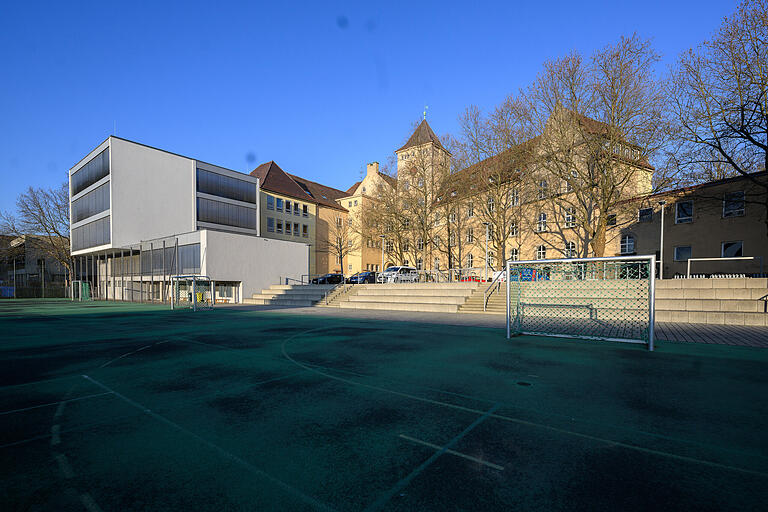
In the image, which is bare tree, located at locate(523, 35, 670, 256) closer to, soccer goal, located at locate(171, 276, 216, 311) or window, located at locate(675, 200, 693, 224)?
window, located at locate(675, 200, 693, 224)

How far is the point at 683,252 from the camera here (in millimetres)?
29984

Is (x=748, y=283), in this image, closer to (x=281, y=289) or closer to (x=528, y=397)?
(x=528, y=397)

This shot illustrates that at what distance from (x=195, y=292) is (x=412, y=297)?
14.2 m

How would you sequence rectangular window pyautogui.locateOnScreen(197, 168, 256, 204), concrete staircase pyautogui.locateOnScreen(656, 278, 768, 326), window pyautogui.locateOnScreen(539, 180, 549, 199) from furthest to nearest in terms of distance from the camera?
rectangular window pyautogui.locateOnScreen(197, 168, 256, 204), window pyautogui.locateOnScreen(539, 180, 549, 199), concrete staircase pyautogui.locateOnScreen(656, 278, 768, 326)

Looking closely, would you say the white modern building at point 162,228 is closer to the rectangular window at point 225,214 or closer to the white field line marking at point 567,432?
the rectangular window at point 225,214

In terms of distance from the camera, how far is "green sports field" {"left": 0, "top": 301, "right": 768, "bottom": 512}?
8.65ft

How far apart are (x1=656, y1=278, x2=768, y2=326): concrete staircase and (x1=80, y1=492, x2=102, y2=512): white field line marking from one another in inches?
679

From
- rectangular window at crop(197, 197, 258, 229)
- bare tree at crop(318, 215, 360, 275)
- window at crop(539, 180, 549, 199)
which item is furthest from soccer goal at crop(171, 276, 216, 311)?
bare tree at crop(318, 215, 360, 275)

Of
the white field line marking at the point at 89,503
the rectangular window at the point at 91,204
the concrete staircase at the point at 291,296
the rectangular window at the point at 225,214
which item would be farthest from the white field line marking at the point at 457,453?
the rectangular window at the point at 91,204

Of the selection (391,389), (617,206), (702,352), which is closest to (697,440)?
(391,389)

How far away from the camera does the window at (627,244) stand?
33906 millimetres

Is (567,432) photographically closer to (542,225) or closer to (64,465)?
(64,465)

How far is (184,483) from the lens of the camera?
9.16 ft

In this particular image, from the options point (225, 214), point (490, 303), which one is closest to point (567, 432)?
point (490, 303)
